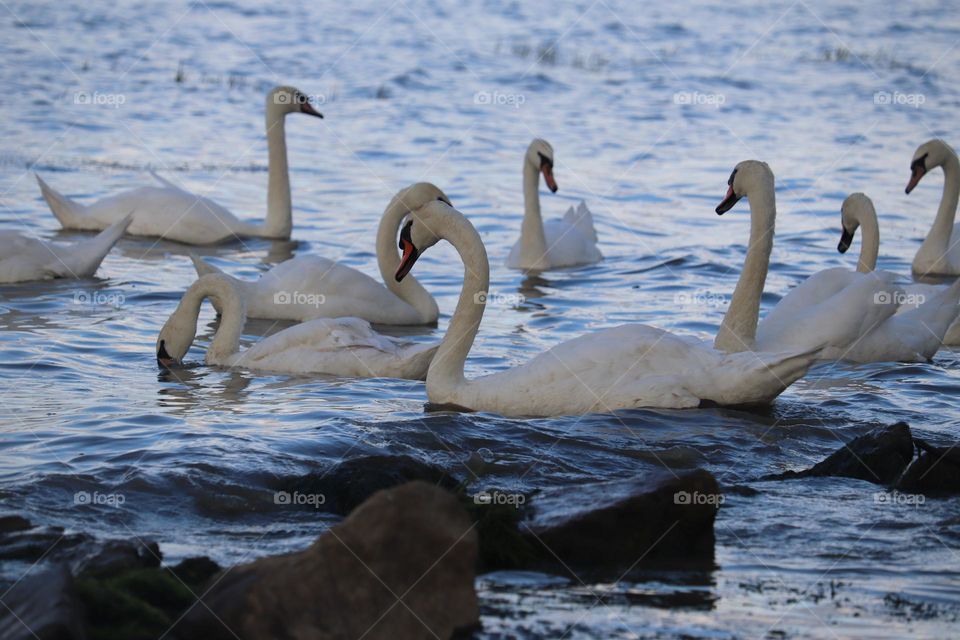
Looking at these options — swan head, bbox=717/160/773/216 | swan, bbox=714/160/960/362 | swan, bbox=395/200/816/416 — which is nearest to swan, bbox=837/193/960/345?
swan, bbox=714/160/960/362

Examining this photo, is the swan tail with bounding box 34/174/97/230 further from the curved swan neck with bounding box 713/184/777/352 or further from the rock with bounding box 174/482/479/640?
the rock with bounding box 174/482/479/640

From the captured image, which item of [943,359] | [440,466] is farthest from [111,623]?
[943,359]

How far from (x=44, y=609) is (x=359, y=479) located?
1.92 meters

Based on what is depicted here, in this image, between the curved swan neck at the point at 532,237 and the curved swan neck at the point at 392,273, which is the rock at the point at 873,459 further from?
the curved swan neck at the point at 532,237

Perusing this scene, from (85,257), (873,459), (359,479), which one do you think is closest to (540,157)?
(85,257)

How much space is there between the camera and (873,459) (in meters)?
6.49

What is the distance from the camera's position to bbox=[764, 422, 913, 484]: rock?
21.2ft

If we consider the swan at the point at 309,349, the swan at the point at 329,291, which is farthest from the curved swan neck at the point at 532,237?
the swan at the point at 309,349

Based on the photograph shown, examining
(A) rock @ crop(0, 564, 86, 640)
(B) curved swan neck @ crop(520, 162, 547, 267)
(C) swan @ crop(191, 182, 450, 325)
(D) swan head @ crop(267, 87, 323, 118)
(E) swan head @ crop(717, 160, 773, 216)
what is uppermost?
(D) swan head @ crop(267, 87, 323, 118)

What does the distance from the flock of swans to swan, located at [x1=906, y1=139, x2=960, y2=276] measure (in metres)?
0.01

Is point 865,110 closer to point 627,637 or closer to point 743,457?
point 743,457

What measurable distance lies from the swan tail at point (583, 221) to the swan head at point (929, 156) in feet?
9.80

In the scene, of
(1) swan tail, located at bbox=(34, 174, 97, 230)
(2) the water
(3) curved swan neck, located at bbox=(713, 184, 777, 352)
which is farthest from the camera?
(1) swan tail, located at bbox=(34, 174, 97, 230)

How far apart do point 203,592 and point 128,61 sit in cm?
1999
